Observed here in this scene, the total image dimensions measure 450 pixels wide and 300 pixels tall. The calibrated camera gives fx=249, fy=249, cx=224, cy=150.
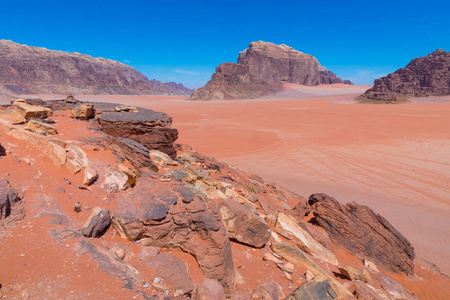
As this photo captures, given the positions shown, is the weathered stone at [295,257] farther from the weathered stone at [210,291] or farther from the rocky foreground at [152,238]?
the weathered stone at [210,291]

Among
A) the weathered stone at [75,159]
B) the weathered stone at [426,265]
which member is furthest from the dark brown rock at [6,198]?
the weathered stone at [426,265]

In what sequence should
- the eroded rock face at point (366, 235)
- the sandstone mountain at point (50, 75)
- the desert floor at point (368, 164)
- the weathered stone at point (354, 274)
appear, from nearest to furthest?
the weathered stone at point (354, 274), the eroded rock face at point (366, 235), the desert floor at point (368, 164), the sandstone mountain at point (50, 75)

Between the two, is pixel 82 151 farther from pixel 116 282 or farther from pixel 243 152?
pixel 243 152

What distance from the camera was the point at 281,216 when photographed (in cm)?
568

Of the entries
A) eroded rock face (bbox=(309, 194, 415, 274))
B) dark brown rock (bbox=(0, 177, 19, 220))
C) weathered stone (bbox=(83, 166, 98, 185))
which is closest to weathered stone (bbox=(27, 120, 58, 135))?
weathered stone (bbox=(83, 166, 98, 185))

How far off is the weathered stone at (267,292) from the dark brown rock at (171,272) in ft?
3.27

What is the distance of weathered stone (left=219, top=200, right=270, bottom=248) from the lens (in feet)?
14.4

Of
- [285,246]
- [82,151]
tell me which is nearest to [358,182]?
[285,246]

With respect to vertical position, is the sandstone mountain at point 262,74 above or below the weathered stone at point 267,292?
above

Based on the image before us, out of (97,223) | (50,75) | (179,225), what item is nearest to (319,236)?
(179,225)

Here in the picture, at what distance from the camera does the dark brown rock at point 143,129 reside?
24.3 ft

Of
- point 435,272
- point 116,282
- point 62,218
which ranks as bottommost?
point 435,272

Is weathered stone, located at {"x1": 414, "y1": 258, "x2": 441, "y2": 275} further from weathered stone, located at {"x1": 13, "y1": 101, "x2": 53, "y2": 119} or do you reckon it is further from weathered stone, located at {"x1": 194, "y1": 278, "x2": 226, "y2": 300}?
weathered stone, located at {"x1": 13, "y1": 101, "x2": 53, "y2": 119}

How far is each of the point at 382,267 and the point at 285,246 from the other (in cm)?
314
